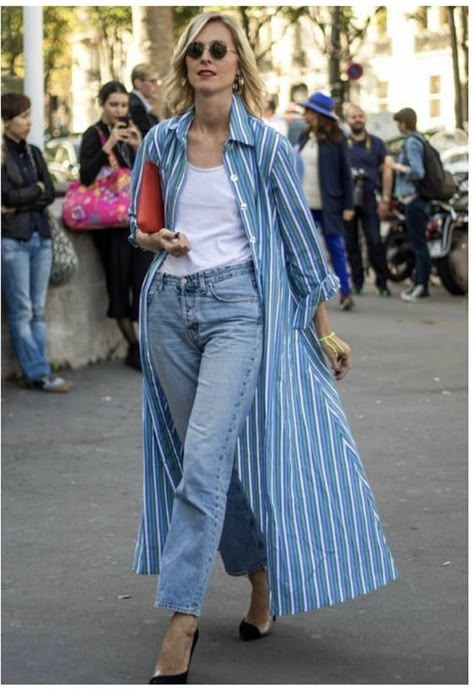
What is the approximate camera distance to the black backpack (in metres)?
17.4

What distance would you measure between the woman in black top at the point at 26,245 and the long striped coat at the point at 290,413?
564 centimetres

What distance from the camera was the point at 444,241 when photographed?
18.2m

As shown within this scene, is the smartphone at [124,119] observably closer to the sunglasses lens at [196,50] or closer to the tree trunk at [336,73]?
the sunglasses lens at [196,50]

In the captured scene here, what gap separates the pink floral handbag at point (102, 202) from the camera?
11.6m

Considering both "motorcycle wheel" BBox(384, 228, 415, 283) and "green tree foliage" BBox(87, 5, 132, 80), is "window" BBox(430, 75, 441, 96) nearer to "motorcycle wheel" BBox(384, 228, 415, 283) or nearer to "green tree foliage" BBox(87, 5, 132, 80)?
"green tree foliage" BBox(87, 5, 132, 80)

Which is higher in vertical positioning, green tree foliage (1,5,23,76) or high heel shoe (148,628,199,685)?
green tree foliage (1,5,23,76)

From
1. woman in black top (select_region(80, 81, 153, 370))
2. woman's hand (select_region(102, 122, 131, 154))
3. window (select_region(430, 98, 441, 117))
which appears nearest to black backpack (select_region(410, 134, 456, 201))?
woman in black top (select_region(80, 81, 153, 370))

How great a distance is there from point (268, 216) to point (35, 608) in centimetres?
168

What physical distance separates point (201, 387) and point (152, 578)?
5.14 feet

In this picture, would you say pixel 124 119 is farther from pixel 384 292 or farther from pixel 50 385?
pixel 384 292

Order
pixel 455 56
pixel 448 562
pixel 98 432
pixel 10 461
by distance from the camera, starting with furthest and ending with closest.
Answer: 1. pixel 455 56
2. pixel 98 432
3. pixel 10 461
4. pixel 448 562

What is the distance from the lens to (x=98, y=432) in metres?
9.65

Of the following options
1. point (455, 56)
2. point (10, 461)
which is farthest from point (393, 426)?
point (455, 56)

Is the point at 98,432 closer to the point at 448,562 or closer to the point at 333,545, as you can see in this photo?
the point at 448,562
